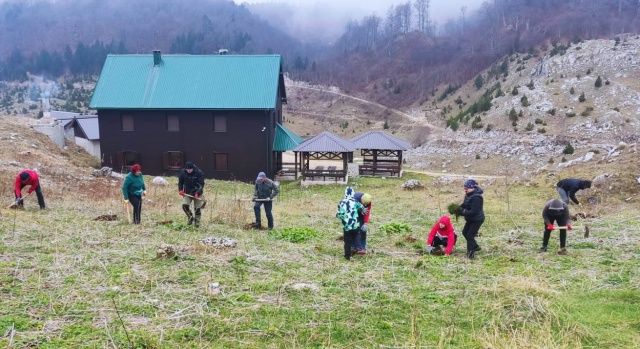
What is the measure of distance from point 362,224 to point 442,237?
1905 millimetres

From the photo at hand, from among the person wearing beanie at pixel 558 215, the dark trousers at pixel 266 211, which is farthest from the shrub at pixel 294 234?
the person wearing beanie at pixel 558 215

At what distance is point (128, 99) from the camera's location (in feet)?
101

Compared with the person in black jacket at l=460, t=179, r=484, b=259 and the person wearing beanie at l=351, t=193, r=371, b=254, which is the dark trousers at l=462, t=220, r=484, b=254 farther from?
the person wearing beanie at l=351, t=193, r=371, b=254

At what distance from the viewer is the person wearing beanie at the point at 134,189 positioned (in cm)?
1180

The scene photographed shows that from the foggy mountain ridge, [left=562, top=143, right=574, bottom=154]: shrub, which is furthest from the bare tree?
[left=562, top=143, right=574, bottom=154]: shrub

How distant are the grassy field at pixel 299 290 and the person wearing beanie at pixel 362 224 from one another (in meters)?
0.33

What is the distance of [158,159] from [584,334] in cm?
2937

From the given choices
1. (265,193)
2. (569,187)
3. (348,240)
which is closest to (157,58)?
(265,193)

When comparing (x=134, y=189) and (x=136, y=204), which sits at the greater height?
(x=134, y=189)

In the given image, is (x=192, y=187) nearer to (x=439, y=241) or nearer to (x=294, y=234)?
(x=294, y=234)

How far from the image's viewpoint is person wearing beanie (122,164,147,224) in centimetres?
1180

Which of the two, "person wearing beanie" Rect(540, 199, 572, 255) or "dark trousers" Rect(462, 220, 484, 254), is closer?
"dark trousers" Rect(462, 220, 484, 254)

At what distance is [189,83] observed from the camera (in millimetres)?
31422

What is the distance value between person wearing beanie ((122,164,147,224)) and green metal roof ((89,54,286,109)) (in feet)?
60.3
